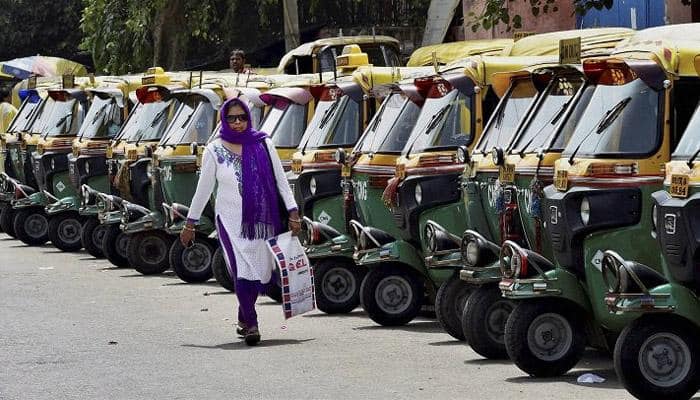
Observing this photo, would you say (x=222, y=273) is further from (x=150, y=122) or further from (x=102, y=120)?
(x=102, y=120)

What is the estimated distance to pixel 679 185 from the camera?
8789 mm

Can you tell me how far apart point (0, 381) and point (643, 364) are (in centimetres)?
384

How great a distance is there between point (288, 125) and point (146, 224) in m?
2.54

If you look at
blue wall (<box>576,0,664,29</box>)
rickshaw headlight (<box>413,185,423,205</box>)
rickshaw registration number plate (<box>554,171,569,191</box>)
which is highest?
blue wall (<box>576,0,664,29</box>)

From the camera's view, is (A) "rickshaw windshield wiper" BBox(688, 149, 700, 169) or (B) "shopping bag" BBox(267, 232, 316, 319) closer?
(A) "rickshaw windshield wiper" BBox(688, 149, 700, 169)

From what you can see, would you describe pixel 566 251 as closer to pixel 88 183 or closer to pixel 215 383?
pixel 215 383

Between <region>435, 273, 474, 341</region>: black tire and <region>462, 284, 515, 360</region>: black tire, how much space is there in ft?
2.54

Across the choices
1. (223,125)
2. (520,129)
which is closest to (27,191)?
(223,125)

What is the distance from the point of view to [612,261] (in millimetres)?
9109

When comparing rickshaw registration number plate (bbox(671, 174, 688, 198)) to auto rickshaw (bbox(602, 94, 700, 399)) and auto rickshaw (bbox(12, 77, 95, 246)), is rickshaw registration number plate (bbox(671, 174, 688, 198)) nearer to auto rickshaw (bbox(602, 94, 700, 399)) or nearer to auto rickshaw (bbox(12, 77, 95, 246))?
auto rickshaw (bbox(602, 94, 700, 399))

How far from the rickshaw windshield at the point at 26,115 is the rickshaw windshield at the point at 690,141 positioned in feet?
55.4

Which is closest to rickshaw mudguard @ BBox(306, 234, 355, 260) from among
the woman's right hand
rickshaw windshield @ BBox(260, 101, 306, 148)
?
the woman's right hand

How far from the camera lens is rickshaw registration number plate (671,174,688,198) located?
8.73 m

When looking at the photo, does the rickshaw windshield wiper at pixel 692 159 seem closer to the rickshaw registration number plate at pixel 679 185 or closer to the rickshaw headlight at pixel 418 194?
the rickshaw registration number plate at pixel 679 185
